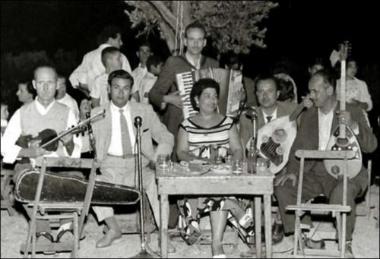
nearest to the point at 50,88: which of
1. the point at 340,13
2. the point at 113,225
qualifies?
the point at 113,225

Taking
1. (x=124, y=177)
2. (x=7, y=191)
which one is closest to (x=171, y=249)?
(x=124, y=177)

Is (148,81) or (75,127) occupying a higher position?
(148,81)

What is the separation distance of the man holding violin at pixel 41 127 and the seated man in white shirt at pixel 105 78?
5.80ft

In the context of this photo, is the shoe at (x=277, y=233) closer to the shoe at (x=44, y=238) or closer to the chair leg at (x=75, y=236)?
the chair leg at (x=75, y=236)

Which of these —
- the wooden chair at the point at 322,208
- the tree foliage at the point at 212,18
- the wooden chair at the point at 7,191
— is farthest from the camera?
the tree foliage at the point at 212,18

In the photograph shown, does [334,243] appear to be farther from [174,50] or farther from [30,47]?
[30,47]

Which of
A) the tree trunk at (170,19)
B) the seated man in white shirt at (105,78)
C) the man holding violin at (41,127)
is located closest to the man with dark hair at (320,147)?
the man holding violin at (41,127)

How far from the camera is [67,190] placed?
262 inches

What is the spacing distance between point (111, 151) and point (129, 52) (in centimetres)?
1009

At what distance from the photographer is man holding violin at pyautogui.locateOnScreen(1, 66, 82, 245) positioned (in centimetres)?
702

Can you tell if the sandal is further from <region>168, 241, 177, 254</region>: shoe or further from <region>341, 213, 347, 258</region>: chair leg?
<region>341, 213, 347, 258</region>: chair leg

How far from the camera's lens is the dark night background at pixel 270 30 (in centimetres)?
1727

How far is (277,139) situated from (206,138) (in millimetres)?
726

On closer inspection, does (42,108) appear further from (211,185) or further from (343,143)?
(343,143)
